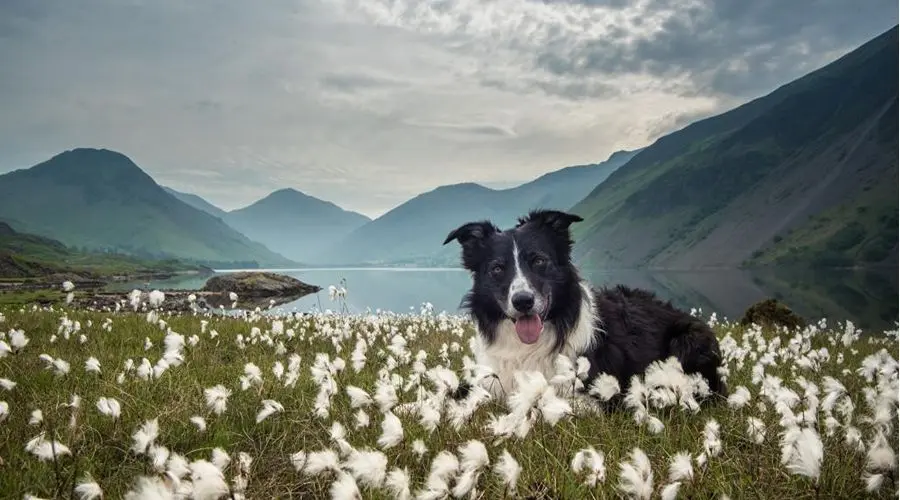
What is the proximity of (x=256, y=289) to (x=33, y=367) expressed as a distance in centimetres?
4263

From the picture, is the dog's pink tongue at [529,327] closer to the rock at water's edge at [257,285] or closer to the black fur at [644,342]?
the black fur at [644,342]

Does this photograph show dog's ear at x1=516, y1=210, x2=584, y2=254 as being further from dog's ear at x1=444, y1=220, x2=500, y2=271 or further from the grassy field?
the grassy field

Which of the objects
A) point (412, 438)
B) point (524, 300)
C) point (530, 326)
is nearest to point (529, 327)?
point (530, 326)

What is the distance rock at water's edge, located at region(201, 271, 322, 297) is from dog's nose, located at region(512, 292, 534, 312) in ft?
142

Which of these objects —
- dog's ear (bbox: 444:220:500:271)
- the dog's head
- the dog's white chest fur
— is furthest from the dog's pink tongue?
dog's ear (bbox: 444:220:500:271)

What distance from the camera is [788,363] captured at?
1125 centimetres

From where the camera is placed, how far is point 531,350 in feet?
22.6

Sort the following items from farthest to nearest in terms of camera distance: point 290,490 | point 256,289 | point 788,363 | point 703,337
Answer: point 256,289, point 788,363, point 703,337, point 290,490

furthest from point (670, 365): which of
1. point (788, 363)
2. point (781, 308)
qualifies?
point (781, 308)

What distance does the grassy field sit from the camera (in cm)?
307

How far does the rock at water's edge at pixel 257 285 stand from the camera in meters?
48.3

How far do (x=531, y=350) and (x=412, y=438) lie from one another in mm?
2173

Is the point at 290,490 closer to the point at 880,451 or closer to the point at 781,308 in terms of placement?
the point at 880,451

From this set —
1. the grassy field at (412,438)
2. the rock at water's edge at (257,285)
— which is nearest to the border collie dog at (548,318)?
the grassy field at (412,438)
